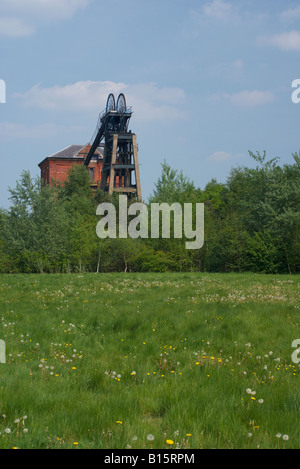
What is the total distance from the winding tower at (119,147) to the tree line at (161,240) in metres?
10.8

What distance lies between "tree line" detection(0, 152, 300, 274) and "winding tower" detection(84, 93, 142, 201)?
10808 mm

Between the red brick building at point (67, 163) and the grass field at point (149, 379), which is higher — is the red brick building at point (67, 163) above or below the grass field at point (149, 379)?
above

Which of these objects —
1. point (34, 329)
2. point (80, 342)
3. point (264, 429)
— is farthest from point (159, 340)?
point (264, 429)

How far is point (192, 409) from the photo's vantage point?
16.3ft

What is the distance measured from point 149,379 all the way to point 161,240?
46512 millimetres

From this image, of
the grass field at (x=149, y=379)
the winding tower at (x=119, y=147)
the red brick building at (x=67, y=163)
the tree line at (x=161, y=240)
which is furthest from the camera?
the red brick building at (x=67, y=163)

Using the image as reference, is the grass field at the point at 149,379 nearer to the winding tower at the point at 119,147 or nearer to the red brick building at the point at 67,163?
the winding tower at the point at 119,147

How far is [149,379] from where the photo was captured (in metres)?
6.22

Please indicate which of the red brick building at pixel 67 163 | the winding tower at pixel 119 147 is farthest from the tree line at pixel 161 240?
the red brick building at pixel 67 163

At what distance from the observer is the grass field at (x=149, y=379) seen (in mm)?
4387

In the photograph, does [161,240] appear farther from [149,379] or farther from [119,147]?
[149,379]

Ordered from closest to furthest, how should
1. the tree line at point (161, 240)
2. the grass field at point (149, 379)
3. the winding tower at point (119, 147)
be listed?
1. the grass field at point (149, 379)
2. the tree line at point (161, 240)
3. the winding tower at point (119, 147)

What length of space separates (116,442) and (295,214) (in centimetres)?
4051
